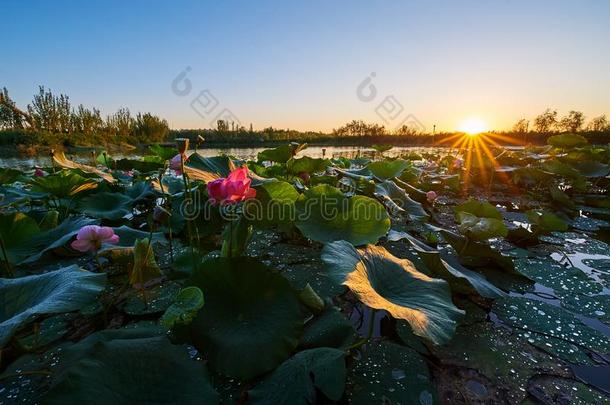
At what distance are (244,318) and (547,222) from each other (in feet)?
6.87

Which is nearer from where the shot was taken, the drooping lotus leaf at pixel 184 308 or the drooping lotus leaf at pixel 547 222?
the drooping lotus leaf at pixel 184 308

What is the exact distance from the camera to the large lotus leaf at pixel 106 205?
5.84 ft

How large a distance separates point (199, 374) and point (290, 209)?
698 mm

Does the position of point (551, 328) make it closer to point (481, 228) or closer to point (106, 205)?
point (481, 228)

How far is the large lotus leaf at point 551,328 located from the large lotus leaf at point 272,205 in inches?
35.0

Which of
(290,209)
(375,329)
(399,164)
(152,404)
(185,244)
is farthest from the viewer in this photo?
(399,164)

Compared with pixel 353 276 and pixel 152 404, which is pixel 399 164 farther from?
pixel 152 404

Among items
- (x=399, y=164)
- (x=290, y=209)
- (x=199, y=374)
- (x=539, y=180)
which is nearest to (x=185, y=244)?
(x=290, y=209)

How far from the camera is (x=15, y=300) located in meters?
0.73

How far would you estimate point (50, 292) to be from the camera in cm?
74

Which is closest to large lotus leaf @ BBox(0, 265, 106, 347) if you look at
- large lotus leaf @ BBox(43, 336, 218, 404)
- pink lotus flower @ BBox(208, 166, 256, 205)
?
large lotus leaf @ BBox(43, 336, 218, 404)

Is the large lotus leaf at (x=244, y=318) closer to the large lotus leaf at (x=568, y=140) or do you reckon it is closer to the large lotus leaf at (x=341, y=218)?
the large lotus leaf at (x=341, y=218)

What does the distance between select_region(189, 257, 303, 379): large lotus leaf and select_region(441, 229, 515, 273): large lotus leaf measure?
958 millimetres

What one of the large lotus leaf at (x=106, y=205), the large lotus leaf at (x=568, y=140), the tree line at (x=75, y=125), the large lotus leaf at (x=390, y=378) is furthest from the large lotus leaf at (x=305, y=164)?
the tree line at (x=75, y=125)
